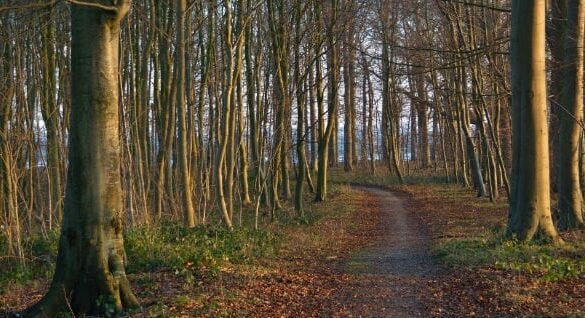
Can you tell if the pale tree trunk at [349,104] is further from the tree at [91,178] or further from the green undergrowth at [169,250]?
the tree at [91,178]

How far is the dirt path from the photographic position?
7684 millimetres

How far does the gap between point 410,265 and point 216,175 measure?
218 inches

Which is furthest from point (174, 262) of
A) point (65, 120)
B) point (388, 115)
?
point (388, 115)

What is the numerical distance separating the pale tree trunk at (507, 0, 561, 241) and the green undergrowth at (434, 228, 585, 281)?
19.0 inches

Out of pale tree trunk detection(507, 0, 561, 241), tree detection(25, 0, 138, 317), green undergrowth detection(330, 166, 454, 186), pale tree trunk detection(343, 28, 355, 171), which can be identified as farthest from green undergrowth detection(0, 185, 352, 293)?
green undergrowth detection(330, 166, 454, 186)

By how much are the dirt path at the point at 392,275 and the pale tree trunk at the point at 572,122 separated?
315cm

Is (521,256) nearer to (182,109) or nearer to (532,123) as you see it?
(532,123)

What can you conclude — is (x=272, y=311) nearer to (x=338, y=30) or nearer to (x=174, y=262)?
(x=174, y=262)

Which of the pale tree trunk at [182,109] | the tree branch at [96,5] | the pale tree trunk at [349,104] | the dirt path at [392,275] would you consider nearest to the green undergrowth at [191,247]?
the pale tree trunk at [182,109]

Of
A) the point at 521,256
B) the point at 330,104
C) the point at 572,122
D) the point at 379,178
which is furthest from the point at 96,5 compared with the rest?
the point at 379,178

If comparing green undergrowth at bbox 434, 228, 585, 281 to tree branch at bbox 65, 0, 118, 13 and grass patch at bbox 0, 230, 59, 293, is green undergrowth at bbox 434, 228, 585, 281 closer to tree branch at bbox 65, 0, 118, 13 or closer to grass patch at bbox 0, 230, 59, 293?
tree branch at bbox 65, 0, 118, 13

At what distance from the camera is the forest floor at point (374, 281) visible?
7277 millimetres

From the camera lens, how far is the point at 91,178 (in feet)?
22.2

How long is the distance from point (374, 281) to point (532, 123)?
14.6 ft
